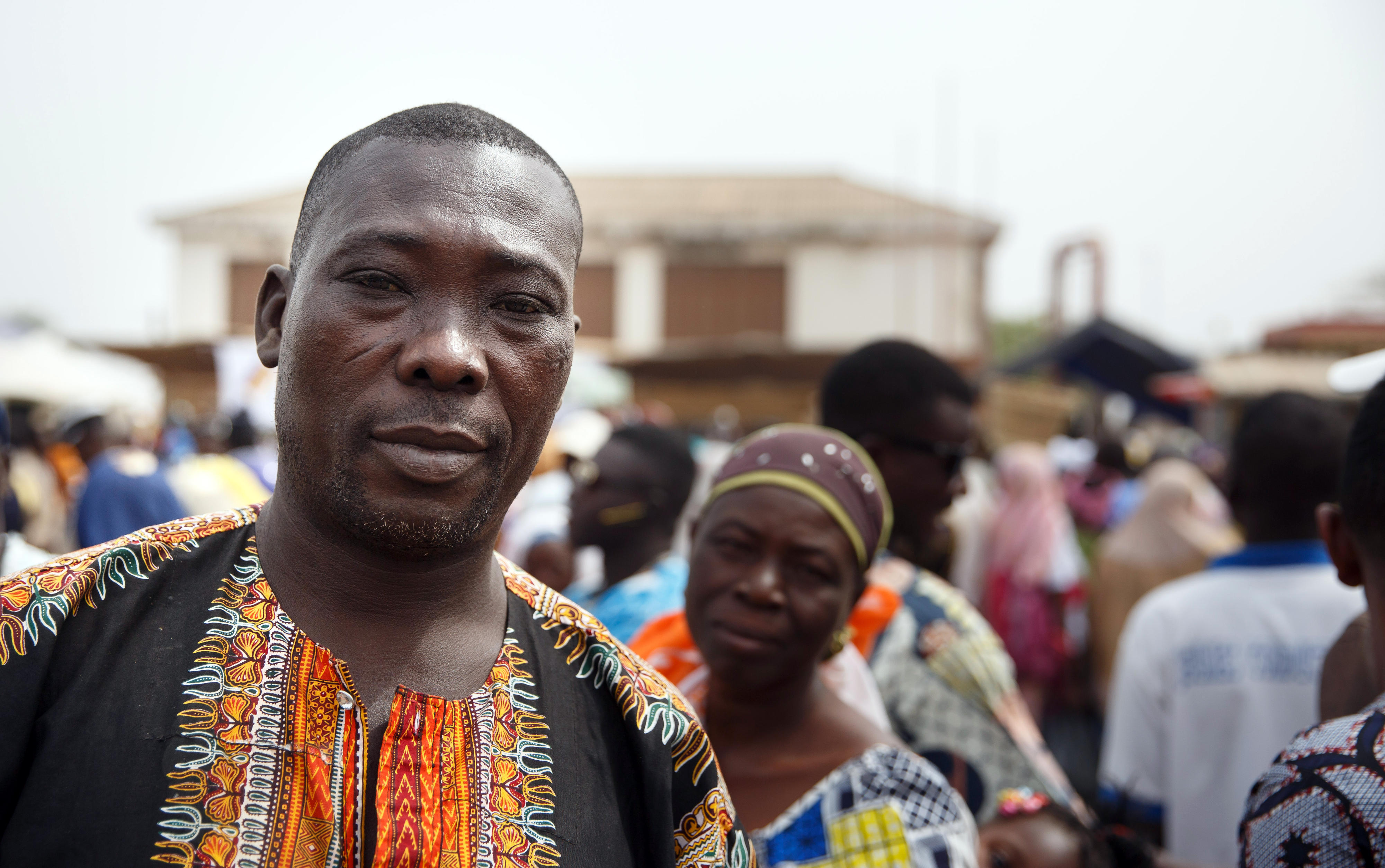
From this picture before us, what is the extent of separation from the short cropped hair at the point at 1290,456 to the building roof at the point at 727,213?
2360 centimetres

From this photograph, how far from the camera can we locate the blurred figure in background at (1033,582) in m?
5.96

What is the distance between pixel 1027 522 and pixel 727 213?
889 inches

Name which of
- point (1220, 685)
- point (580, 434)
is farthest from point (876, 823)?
point (580, 434)

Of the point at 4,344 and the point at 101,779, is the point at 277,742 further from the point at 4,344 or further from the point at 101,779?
the point at 4,344

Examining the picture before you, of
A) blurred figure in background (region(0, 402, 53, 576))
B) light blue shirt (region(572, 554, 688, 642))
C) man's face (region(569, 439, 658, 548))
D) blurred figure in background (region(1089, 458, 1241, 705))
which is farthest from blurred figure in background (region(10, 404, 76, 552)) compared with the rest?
blurred figure in background (region(1089, 458, 1241, 705))

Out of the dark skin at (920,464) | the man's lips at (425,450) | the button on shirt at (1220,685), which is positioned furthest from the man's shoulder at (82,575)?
the button on shirt at (1220,685)

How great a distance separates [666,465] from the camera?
13.2 feet

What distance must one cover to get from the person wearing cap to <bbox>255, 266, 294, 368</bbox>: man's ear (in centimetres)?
113

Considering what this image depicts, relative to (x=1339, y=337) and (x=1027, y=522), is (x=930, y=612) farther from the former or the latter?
(x=1339, y=337)

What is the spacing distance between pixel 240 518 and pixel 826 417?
2.44m

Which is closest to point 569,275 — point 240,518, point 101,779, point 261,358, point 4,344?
point 261,358

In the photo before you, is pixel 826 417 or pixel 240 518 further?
pixel 826 417

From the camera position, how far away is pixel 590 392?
35.0 feet

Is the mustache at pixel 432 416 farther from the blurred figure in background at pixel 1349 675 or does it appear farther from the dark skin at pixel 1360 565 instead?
the blurred figure in background at pixel 1349 675
